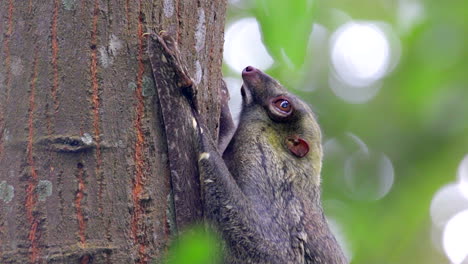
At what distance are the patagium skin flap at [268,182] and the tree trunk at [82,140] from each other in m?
0.54

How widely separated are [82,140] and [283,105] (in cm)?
237

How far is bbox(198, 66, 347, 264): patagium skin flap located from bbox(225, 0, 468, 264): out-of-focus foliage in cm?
30

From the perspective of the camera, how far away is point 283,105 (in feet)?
17.5

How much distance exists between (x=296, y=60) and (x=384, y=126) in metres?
7.45

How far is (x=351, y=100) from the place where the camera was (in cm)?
1028

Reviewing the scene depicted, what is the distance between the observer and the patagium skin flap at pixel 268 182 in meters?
4.20

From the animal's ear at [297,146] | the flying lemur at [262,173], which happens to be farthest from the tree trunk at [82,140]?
the animal's ear at [297,146]

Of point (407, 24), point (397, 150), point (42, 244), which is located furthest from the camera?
point (397, 150)

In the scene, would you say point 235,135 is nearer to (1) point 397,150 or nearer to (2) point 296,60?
(2) point 296,60

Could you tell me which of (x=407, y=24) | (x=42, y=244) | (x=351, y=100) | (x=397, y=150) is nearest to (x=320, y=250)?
(x=407, y=24)

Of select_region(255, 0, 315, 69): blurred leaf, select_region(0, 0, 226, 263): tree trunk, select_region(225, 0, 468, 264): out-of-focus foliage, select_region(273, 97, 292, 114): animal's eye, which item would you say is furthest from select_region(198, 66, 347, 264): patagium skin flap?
select_region(255, 0, 315, 69): blurred leaf

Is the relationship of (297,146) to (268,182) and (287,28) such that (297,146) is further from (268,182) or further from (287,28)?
(287,28)

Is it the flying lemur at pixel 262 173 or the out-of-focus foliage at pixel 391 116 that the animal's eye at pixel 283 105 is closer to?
the flying lemur at pixel 262 173

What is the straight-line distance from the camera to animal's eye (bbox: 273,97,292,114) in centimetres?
532
